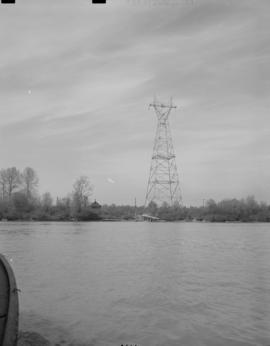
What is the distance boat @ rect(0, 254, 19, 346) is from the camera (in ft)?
21.0

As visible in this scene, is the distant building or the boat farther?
the distant building

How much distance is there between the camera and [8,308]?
22.2 feet

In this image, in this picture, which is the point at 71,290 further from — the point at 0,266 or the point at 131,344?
the point at 0,266

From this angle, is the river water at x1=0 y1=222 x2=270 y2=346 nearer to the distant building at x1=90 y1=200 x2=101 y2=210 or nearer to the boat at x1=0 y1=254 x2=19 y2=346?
the boat at x1=0 y1=254 x2=19 y2=346

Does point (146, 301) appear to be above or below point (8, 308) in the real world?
below

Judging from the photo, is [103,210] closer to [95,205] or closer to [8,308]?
[95,205]

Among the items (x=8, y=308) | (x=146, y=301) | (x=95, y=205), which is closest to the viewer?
(x=8, y=308)

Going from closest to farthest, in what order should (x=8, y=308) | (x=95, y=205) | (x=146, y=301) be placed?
1. (x=8, y=308)
2. (x=146, y=301)
3. (x=95, y=205)

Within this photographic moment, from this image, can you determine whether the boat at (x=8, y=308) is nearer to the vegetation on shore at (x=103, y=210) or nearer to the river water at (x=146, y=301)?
the river water at (x=146, y=301)

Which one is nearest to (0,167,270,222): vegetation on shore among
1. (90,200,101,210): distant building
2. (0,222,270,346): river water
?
(90,200,101,210): distant building

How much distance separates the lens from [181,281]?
16.7 metres

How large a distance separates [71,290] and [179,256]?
39.2 ft

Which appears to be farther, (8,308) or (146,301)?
(146,301)

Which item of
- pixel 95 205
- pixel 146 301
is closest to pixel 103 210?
pixel 95 205
